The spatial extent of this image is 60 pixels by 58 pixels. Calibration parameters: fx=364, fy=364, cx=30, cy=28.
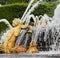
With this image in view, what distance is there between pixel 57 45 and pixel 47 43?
345mm

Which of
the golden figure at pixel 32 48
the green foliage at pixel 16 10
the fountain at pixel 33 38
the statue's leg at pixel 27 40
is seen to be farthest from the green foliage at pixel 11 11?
the golden figure at pixel 32 48

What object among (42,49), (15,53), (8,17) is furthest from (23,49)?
(8,17)

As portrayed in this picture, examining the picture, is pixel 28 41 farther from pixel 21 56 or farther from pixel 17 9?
pixel 17 9

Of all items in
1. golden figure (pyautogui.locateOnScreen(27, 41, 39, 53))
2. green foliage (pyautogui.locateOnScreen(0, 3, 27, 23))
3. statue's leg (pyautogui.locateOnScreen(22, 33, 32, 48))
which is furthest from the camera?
green foliage (pyautogui.locateOnScreen(0, 3, 27, 23))

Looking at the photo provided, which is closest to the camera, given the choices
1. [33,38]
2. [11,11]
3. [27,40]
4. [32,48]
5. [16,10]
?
[32,48]

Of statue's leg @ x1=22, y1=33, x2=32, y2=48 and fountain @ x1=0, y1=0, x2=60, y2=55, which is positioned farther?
statue's leg @ x1=22, y1=33, x2=32, y2=48

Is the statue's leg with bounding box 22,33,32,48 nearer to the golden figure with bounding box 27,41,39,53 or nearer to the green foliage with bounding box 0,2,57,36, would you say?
the golden figure with bounding box 27,41,39,53

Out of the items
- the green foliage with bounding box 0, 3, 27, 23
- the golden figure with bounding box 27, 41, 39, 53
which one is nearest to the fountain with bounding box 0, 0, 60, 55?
the golden figure with bounding box 27, 41, 39, 53

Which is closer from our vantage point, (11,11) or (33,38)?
A: (33,38)

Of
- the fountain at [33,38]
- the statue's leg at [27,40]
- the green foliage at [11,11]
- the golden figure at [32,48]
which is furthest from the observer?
the green foliage at [11,11]

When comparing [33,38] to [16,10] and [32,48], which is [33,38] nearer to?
[32,48]

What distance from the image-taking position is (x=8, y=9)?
24453mm

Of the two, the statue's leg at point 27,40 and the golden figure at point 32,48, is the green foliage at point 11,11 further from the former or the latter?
the golden figure at point 32,48

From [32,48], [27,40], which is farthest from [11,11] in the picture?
[32,48]
